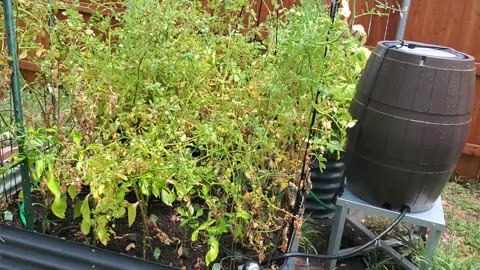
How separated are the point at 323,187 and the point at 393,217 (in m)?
0.64

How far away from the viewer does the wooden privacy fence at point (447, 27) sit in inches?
149

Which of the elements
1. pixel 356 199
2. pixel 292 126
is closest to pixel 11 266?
pixel 292 126

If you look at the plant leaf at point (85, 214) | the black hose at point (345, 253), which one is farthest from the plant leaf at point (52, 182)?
the black hose at point (345, 253)

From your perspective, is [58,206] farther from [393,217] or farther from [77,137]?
[393,217]

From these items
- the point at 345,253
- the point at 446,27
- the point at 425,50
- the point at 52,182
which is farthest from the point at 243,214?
the point at 446,27

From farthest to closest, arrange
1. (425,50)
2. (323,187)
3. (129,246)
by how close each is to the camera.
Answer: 1. (323,187)
2. (425,50)
3. (129,246)

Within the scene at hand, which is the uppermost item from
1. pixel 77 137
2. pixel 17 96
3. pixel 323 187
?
pixel 17 96

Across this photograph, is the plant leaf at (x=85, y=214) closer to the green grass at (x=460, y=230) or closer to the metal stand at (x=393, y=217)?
the metal stand at (x=393, y=217)

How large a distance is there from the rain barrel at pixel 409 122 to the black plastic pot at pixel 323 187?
18.5 inches

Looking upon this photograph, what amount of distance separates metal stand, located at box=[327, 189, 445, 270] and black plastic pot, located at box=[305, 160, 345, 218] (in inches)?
16.0

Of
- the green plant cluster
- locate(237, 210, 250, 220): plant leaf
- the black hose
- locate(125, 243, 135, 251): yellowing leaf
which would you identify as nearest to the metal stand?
the black hose

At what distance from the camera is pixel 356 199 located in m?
2.55

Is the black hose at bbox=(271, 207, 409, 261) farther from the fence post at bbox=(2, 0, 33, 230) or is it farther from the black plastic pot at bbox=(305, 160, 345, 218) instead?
the fence post at bbox=(2, 0, 33, 230)

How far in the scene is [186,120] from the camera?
191cm
